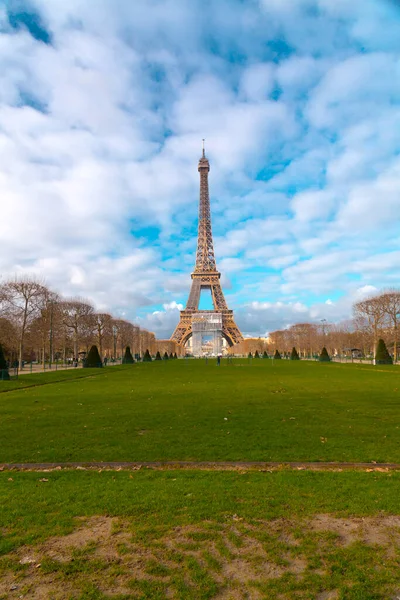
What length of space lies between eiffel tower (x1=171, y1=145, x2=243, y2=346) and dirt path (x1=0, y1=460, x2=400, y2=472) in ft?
257

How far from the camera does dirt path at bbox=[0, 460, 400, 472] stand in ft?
20.1

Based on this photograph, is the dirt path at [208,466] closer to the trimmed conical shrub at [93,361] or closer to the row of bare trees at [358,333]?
the trimmed conical shrub at [93,361]

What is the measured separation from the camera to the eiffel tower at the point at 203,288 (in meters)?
85.8

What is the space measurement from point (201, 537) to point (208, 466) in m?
2.48

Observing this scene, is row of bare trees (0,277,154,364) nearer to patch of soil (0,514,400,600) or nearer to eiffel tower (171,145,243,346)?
eiffel tower (171,145,243,346)

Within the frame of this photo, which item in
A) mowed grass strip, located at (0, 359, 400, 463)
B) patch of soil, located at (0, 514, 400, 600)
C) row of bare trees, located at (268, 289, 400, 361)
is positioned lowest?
mowed grass strip, located at (0, 359, 400, 463)

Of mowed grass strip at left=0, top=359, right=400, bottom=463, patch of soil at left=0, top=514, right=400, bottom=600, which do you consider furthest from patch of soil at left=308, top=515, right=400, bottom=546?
mowed grass strip at left=0, top=359, right=400, bottom=463

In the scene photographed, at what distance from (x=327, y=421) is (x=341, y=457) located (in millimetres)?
3385

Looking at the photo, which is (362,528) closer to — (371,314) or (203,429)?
(203,429)

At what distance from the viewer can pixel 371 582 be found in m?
3.11

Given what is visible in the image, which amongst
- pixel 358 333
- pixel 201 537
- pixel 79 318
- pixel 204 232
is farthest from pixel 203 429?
pixel 204 232

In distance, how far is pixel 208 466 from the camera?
6273 millimetres

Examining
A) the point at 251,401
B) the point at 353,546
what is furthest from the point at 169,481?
the point at 251,401

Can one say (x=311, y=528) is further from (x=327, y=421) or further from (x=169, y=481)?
(x=327, y=421)
